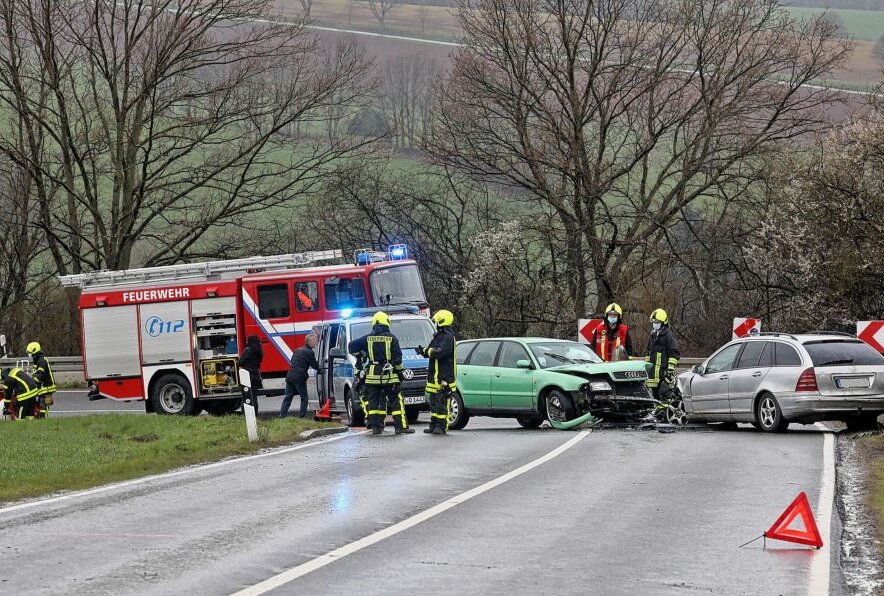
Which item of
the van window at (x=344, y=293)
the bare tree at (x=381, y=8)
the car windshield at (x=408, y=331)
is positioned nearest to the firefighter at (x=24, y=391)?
the car windshield at (x=408, y=331)

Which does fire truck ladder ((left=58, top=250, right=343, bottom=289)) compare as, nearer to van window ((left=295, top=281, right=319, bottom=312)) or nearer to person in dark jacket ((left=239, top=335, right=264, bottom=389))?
van window ((left=295, top=281, right=319, bottom=312))

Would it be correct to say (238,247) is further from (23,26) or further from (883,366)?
(883,366)

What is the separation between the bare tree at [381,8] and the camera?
112 meters

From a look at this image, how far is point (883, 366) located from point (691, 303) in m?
27.6

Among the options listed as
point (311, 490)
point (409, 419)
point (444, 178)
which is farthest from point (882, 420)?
point (444, 178)

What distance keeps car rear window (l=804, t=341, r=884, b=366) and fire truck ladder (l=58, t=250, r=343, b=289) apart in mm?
13150

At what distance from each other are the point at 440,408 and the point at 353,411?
326cm

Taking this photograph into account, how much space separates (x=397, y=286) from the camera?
29.7 m

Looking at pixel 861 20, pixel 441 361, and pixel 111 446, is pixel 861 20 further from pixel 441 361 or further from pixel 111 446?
pixel 111 446

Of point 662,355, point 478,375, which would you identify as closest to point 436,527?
point 478,375

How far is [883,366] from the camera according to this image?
1891cm

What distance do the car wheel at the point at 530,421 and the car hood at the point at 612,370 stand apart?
93cm

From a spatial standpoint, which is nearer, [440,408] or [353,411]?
[440,408]

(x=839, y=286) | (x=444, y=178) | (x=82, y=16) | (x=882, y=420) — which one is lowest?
(x=882, y=420)
